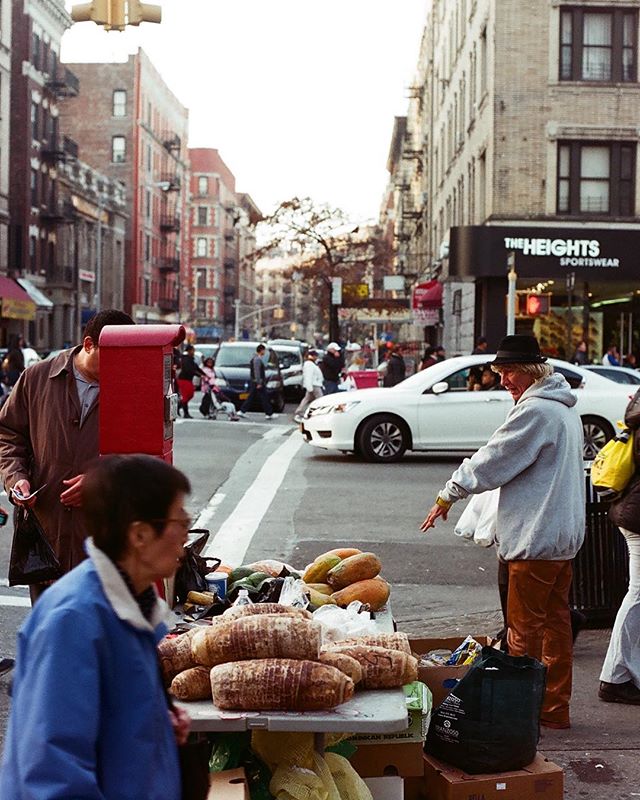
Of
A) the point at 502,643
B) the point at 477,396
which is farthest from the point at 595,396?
the point at 502,643

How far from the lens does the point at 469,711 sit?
499cm

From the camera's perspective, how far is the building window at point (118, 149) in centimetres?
8725

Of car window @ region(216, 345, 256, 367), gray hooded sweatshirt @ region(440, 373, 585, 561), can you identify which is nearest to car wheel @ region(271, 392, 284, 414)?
car window @ region(216, 345, 256, 367)

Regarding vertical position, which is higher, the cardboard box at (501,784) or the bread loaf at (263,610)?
the bread loaf at (263,610)

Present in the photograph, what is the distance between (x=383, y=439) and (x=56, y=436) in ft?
43.9

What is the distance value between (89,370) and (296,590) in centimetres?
140

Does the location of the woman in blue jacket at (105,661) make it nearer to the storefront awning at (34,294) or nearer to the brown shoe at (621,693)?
the brown shoe at (621,693)

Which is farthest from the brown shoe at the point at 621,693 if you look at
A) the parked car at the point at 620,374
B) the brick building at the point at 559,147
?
the brick building at the point at 559,147

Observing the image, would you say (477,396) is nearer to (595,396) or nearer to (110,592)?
(595,396)

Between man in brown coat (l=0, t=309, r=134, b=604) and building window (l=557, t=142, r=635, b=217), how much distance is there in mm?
28049

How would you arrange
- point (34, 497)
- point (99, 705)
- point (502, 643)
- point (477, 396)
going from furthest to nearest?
point (477, 396)
point (502, 643)
point (34, 497)
point (99, 705)

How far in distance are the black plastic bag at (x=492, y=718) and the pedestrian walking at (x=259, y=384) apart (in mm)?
24324

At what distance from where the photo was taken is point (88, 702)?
2.54 m

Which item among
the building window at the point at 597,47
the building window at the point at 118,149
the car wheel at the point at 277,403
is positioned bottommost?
the car wheel at the point at 277,403
